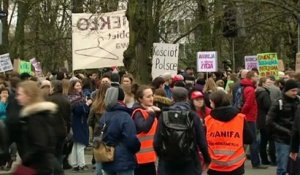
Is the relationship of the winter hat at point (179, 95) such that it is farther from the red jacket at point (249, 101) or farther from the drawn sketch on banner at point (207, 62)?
the drawn sketch on banner at point (207, 62)

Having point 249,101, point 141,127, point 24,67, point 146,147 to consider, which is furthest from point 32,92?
point 24,67

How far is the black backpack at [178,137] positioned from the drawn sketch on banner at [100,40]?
12856 millimetres

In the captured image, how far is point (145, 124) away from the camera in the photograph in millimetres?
9844

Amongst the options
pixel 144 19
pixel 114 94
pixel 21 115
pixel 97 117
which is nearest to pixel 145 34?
pixel 144 19

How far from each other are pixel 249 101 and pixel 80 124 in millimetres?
3293

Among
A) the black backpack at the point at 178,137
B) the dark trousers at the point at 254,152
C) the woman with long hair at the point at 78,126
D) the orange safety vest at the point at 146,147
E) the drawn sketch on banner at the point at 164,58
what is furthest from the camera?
the drawn sketch on banner at the point at 164,58

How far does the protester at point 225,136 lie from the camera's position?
9.23 meters

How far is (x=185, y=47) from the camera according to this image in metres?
40.4

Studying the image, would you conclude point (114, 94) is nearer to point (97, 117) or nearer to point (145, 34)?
point (97, 117)

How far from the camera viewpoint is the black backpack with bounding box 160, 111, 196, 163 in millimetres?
8609

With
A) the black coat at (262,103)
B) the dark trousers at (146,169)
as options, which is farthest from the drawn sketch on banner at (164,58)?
the dark trousers at (146,169)

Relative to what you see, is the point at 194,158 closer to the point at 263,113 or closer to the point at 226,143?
the point at 226,143

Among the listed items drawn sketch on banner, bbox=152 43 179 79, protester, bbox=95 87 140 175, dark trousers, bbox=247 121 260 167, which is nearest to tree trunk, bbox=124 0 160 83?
drawn sketch on banner, bbox=152 43 179 79

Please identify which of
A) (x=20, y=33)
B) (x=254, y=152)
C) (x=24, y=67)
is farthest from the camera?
(x=20, y=33)
